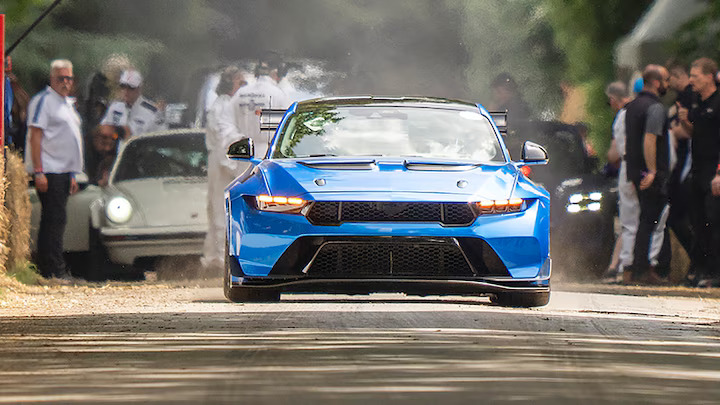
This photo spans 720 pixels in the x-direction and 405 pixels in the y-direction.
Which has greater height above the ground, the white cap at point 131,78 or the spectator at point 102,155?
the white cap at point 131,78

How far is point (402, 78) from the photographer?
20719 millimetres

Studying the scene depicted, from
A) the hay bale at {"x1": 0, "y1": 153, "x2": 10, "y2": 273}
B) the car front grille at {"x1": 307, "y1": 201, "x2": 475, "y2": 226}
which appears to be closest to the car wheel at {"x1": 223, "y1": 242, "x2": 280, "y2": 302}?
the car front grille at {"x1": 307, "y1": 201, "x2": 475, "y2": 226}

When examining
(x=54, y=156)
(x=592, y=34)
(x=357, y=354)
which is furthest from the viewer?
(x=592, y=34)

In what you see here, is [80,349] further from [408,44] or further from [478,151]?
[408,44]

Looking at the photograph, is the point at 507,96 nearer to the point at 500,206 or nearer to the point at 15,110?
the point at 15,110

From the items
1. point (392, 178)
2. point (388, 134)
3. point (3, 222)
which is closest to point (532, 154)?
point (388, 134)

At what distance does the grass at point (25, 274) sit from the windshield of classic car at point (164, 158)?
1308mm

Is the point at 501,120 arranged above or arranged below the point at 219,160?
above

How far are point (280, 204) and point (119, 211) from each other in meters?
6.85

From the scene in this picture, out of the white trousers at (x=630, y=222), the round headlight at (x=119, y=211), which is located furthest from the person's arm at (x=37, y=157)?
the white trousers at (x=630, y=222)

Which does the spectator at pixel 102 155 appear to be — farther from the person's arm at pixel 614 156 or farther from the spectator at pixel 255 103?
the person's arm at pixel 614 156

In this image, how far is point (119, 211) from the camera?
58.5 feet

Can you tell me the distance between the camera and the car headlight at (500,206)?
36.8ft

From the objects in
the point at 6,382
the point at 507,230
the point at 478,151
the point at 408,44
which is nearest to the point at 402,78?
the point at 408,44
